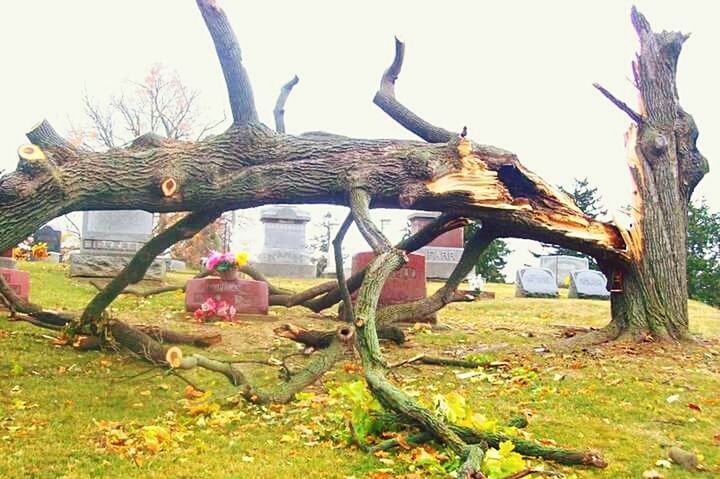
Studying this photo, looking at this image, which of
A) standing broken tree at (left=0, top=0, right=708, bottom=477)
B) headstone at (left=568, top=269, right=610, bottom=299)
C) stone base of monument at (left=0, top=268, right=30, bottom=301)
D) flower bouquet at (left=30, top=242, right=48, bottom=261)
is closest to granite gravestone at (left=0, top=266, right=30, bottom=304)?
stone base of monument at (left=0, top=268, right=30, bottom=301)

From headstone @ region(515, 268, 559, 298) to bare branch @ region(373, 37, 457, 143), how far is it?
988cm

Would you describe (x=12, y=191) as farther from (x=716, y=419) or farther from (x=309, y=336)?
(x=716, y=419)

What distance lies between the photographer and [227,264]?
367 inches

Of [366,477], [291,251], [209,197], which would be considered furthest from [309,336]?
[291,251]

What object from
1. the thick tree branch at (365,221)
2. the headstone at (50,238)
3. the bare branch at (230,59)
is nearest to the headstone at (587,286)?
the thick tree branch at (365,221)

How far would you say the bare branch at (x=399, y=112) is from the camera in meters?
7.08

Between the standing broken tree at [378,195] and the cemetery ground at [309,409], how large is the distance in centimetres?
28

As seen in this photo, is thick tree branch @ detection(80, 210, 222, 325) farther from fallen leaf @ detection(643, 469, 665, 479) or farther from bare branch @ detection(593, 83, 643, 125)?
bare branch @ detection(593, 83, 643, 125)

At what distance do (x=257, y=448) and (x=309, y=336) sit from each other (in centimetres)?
267

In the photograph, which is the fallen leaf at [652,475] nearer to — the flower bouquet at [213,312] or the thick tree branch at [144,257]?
the thick tree branch at [144,257]

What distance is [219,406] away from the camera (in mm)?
4367

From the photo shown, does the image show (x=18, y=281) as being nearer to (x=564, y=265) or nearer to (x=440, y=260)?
(x=440, y=260)

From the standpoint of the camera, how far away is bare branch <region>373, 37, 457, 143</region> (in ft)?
23.2

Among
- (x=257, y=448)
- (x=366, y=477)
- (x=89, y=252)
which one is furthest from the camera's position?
(x=89, y=252)
